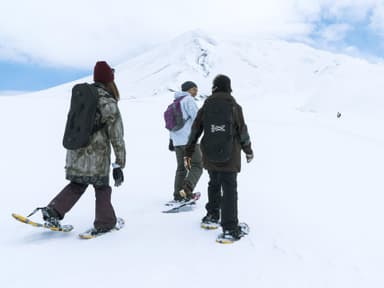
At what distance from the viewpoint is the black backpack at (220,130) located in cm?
402

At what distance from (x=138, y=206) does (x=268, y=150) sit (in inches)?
272

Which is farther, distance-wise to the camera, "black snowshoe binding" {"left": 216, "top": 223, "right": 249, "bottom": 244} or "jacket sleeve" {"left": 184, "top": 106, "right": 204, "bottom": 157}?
"jacket sleeve" {"left": 184, "top": 106, "right": 204, "bottom": 157}

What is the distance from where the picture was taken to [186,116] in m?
5.55

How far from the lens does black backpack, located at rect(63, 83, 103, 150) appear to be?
13.2 feet

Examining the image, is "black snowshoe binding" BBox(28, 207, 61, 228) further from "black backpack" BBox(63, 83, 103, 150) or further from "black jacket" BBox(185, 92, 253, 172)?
"black jacket" BBox(185, 92, 253, 172)

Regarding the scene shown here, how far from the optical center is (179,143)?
5.59m

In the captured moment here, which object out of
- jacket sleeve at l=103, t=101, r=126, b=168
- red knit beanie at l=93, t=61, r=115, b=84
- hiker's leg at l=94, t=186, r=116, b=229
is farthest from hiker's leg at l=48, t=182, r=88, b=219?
red knit beanie at l=93, t=61, r=115, b=84

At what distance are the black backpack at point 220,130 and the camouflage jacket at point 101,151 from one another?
102 centimetres

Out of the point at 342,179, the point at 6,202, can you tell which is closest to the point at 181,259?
the point at 6,202

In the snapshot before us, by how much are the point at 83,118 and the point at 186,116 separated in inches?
75.0

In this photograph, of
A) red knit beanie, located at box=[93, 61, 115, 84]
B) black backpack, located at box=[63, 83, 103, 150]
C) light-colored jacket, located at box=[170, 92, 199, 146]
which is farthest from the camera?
light-colored jacket, located at box=[170, 92, 199, 146]

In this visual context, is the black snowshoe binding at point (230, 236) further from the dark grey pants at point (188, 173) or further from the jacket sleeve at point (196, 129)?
the dark grey pants at point (188, 173)

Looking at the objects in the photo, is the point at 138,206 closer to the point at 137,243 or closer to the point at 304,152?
the point at 137,243

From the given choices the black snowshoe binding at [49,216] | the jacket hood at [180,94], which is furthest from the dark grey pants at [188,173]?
the black snowshoe binding at [49,216]
